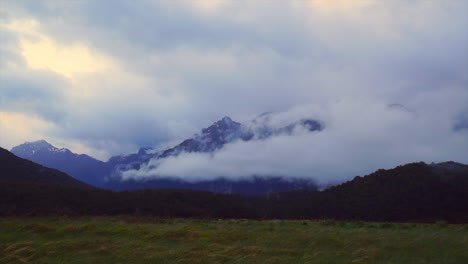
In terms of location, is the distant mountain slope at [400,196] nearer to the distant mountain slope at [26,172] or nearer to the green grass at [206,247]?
the green grass at [206,247]

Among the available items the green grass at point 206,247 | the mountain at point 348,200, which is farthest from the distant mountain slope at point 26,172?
the green grass at point 206,247

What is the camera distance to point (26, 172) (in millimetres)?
96938

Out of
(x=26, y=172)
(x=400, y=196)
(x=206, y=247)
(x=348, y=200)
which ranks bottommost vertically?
(x=206, y=247)

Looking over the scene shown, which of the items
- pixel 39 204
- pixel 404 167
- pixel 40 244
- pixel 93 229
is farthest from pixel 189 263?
pixel 404 167

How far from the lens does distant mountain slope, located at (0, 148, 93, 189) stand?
93688 mm

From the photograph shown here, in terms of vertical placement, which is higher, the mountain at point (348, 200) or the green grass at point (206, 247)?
the mountain at point (348, 200)

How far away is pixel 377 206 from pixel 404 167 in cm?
1787

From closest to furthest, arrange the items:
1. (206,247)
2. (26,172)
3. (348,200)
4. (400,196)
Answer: (206,247)
(400,196)
(348,200)
(26,172)

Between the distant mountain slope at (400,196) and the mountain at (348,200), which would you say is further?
the distant mountain slope at (400,196)

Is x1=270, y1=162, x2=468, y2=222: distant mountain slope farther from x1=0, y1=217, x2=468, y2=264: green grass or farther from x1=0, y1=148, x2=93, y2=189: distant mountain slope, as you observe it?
x1=0, y1=148, x2=93, y2=189: distant mountain slope

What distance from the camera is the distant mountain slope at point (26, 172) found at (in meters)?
93.7

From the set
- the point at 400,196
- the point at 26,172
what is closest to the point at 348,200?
the point at 400,196

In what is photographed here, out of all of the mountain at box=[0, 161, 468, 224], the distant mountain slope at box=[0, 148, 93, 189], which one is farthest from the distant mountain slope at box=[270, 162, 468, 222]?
the distant mountain slope at box=[0, 148, 93, 189]

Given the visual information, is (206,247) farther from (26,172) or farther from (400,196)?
(26,172)
